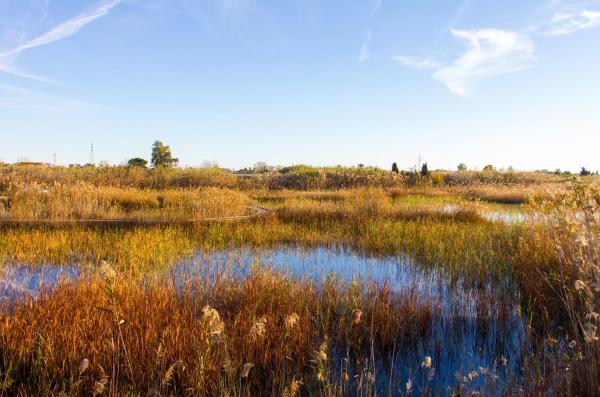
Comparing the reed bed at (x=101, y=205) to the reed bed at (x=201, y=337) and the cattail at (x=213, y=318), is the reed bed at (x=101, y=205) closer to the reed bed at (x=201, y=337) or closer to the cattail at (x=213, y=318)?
the reed bed at (x=201, y=337)

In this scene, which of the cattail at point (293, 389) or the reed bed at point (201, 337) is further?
the reed bed at point (201, 337)

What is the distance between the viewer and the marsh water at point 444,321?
4348 millimetres

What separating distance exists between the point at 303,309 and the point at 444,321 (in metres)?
1.86

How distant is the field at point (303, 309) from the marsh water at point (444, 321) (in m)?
0.03

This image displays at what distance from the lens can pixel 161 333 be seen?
439 centimetres

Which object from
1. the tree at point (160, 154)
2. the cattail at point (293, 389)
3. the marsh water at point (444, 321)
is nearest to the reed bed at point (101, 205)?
the marsh water at point (444, 321)

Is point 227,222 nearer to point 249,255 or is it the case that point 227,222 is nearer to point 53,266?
point 249,255

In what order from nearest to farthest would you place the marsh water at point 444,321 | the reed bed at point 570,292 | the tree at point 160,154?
the reed bed at point 570,292, the marsh water at point 444,321, the tree at point 160,154

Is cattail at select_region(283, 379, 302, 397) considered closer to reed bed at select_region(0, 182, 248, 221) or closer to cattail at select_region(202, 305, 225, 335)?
cattail at select_region(202, 305, 225, 335)

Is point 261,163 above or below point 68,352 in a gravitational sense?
above

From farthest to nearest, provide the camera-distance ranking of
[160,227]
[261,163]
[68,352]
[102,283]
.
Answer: [261,163], [160,227], [102,283], [68,352]

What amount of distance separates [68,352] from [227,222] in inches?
388

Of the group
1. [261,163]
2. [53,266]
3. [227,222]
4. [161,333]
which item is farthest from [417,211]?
[261,163]

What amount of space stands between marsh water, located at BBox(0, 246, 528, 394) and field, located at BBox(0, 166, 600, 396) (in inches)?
1.1
